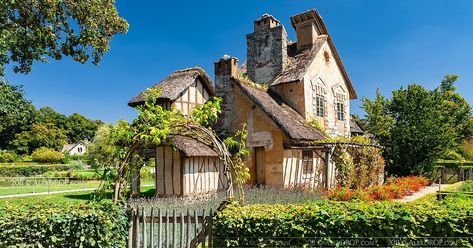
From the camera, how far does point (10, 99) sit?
15.6 metres

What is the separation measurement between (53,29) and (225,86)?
333 inches

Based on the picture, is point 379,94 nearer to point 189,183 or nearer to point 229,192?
point 189,183

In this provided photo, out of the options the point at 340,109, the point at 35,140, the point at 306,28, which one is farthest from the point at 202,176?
the point at 35,140

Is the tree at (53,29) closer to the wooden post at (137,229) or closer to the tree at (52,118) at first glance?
the wooden post at (137,229)

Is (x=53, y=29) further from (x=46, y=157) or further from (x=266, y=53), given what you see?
(x=46, y=157)

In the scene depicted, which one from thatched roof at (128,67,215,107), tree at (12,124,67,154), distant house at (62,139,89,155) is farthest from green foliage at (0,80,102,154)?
thatched roof at (128,67,215,107)

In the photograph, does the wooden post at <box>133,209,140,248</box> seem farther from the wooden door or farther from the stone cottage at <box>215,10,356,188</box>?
the wooden door

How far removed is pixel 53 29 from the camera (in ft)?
54.5

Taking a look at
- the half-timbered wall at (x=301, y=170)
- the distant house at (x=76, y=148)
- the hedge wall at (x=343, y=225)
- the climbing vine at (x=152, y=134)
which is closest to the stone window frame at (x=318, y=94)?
the half-timbered wall at (x=301, y=170)

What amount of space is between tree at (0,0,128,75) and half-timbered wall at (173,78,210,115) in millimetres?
4263

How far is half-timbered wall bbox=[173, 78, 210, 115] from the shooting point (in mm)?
18916

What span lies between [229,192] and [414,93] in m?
22.0

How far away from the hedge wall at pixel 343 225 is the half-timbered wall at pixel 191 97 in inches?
498

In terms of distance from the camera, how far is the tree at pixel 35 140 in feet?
224
